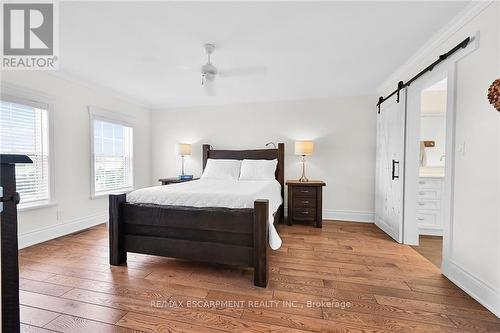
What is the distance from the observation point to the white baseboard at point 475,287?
1.63 meters

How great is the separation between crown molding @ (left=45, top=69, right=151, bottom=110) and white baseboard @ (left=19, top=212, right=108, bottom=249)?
2123 mm

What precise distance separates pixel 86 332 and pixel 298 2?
2.79 metres

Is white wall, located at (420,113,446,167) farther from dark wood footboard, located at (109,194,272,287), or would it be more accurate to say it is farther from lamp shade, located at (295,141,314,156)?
dark wood footboard, located at (109,194,272,287)

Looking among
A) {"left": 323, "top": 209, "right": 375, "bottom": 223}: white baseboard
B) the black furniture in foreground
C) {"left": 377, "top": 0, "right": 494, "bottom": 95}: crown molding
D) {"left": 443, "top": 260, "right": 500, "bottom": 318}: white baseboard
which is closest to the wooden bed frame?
the black furniture in foreground

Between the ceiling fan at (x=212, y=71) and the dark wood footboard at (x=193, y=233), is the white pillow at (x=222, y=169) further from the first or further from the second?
the dark wood footboard at (x=193, y=233)

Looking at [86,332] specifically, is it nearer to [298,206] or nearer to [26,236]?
[26,236]

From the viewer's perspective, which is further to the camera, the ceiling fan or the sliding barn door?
the sliding barn door

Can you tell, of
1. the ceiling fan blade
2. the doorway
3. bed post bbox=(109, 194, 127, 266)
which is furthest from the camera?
the doorway

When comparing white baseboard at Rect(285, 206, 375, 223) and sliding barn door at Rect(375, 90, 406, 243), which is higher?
sliding barn door at Rect(375, 90, 406, 243)

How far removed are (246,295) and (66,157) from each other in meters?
3.29

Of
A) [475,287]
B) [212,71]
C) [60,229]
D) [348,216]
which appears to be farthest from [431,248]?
[60,229]

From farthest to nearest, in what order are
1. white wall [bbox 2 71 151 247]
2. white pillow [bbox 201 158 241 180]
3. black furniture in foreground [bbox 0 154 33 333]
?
white pillow [bbox 201 158 241 180] < white wall [bbox 2 71 151 247] < black furniture in foreground [bbox 0 154 33 333]

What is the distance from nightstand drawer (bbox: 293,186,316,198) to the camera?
12.5ft

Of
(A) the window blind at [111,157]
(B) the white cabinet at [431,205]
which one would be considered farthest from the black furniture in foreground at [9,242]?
(B) the white cabinet at [431,205]
